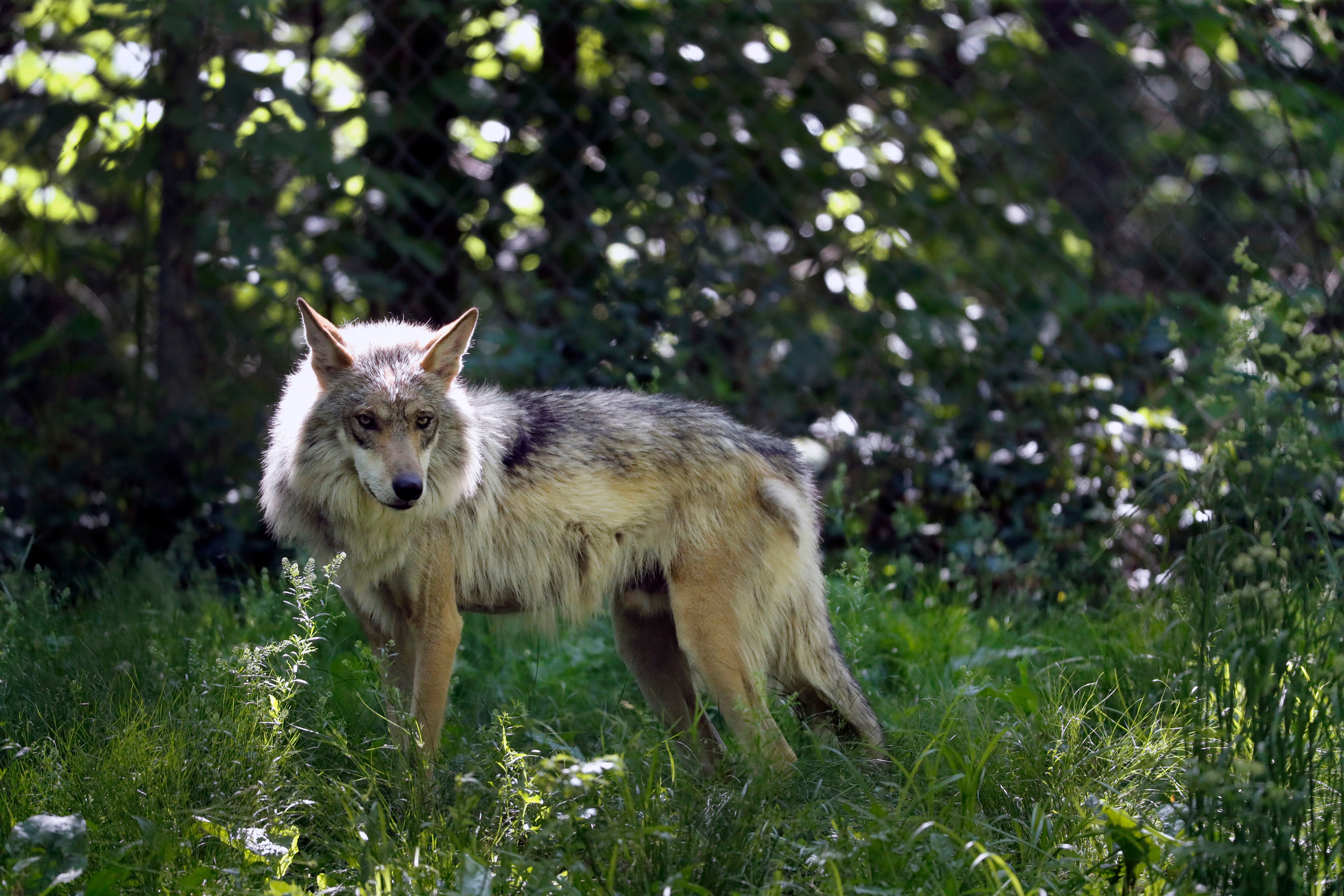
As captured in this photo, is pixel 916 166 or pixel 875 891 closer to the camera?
pixel 875 891

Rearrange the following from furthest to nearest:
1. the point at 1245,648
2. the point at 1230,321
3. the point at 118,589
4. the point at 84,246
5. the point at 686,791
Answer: the point at 84,246 < the point at 118,589 < the point at 1230,321 < the point at 686,791 < the point at 1245,648

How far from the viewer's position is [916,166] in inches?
254

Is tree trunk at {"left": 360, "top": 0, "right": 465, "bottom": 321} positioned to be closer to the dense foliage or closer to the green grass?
the green grass

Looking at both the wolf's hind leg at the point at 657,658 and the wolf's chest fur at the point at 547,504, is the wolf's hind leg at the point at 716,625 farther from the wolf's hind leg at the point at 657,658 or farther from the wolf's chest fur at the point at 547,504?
the wolf's hind leg at the point at 657,658

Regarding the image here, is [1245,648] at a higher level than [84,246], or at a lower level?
higher

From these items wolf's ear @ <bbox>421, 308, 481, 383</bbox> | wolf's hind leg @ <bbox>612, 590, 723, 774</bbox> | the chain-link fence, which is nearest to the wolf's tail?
wolf's hind leg @ <bbox>612, 590, 723, 774</bbox>

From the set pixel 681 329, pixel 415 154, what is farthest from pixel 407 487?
pixel 415 154

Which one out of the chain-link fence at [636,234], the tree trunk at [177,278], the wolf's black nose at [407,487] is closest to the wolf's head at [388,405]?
the wolf's black nose at [407,487]

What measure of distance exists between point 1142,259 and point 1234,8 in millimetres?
2654

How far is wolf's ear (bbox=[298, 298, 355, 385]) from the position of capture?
349 cm

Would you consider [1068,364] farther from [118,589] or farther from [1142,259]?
[118,589]

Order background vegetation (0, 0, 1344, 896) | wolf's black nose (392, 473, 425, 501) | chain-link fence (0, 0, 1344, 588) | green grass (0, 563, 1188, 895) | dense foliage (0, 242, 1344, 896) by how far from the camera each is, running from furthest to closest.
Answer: chain-link fence (0, 0, 1344, 588) < wolf's black nose (392, 473, 425, 501) < background vegetation (0, 0, 1344, 896) < green grass (0, 563, 1188, 895) < dense foliage (0, 242, 1344, 896)

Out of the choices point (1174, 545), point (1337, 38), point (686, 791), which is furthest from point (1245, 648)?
point (1337, 38)

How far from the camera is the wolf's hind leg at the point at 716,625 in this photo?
3.61 m
